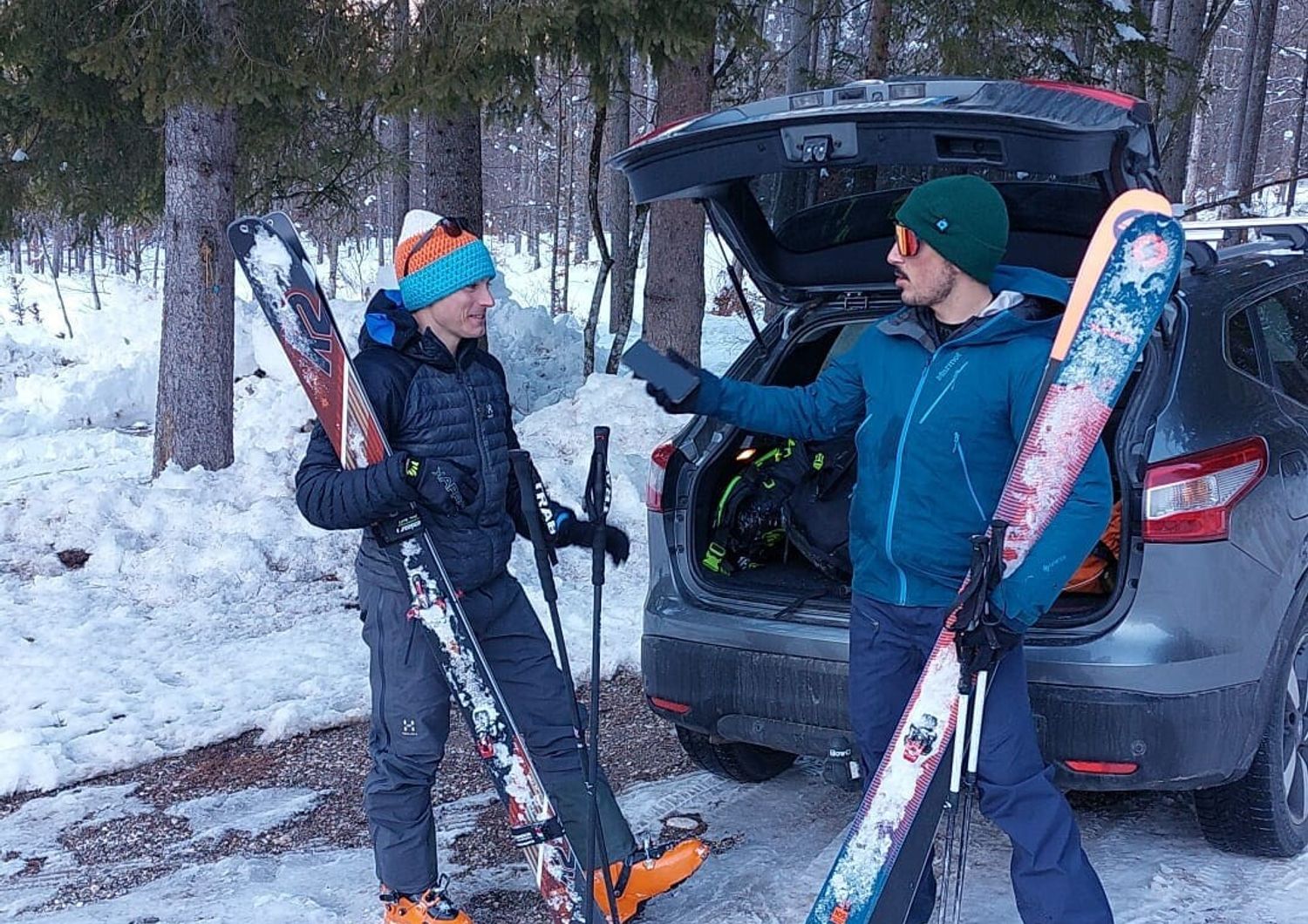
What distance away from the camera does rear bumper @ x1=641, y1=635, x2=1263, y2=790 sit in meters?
3.03

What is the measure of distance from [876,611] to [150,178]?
8.35 m

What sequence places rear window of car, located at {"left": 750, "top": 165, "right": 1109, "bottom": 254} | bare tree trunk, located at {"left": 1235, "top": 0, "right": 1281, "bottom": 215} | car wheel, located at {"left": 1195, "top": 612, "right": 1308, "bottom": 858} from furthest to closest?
1. bare tree trunk, located at {"left": 1235, "top": 0, "right": 1281, "bottom": 215}
2. rear window of car, located at {"left": 750, "top": 165, "right": 1109, "bottom": 254}
3. car wheel, located at {"left": 1195, "top": 612, "right": 1308, "bottom": 858}

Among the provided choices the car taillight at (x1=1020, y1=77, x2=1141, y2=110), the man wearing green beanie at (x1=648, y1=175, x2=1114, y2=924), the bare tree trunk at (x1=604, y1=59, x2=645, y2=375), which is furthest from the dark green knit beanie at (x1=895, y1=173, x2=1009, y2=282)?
the bare tree trunk at (x1=604, y1=59, x2=645, y2=375)

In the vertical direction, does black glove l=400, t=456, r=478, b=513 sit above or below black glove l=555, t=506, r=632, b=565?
above

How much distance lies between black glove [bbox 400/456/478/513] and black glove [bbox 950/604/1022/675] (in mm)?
1280

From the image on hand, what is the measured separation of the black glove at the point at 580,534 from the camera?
3.40 meters

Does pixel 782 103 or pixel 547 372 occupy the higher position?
pixel 782 103

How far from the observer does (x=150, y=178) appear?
950 centimetres

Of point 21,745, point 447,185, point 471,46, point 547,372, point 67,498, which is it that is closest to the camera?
point 21,745

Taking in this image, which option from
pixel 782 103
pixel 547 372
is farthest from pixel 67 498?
pixel 547 372

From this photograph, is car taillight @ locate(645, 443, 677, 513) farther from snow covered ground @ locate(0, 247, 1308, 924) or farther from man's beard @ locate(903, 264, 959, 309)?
man's beard @ locate(903, 264, 959, 309)

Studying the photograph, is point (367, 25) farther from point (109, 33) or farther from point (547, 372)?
point (547, 372)

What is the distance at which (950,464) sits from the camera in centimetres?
278

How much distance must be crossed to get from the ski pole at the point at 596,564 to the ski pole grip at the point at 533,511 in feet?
0.41
